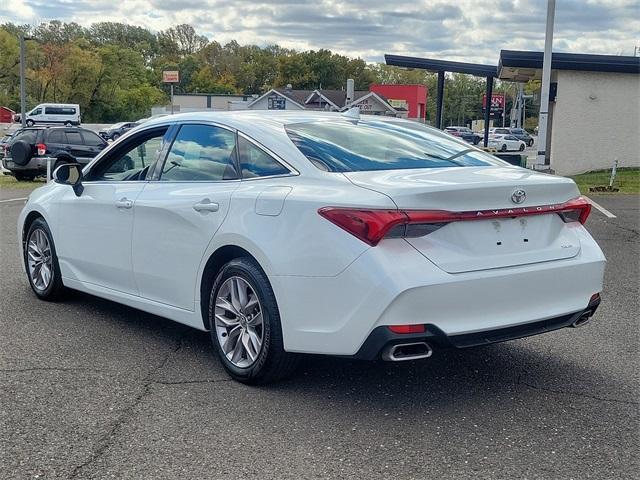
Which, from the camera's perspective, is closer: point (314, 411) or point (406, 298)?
point (406, 298)

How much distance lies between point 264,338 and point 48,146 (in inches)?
807

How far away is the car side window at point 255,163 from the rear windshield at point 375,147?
18cm

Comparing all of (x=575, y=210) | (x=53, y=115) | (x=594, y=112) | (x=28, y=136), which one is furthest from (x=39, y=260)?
(x=53, y=115)

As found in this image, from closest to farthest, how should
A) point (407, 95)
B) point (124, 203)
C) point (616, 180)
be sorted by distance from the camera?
point (124, 203) < point (616, 180) < point (407, 95)

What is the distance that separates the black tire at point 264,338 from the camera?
4.23 m

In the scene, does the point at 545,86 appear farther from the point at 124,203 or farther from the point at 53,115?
the point at 53,115

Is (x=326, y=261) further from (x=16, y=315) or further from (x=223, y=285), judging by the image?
(x=16, y=315)

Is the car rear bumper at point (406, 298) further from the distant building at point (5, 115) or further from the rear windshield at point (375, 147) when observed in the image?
the distant building at point (5, 115)

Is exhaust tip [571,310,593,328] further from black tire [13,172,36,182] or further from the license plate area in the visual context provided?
black tire [13,172,36,182]

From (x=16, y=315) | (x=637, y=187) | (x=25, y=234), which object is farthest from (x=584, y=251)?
(x=637, y=187)

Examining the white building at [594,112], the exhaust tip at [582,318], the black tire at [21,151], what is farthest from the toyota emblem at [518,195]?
the white building at [594,112]

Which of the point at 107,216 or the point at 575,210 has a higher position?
the point at 575,210

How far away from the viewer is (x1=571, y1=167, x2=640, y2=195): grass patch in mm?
17983

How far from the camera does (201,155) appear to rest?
509cm
